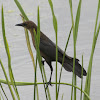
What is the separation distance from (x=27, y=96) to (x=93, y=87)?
0.75 meters

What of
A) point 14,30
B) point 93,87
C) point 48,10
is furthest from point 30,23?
point 48,10

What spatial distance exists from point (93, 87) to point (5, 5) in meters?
3.05

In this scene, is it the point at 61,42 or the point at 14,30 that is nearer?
the point at 61,42

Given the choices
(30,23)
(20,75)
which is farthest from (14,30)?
(30,23)

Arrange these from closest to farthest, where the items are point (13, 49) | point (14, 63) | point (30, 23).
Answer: point (30, 23) < point (14, 63) < point (13, 49)

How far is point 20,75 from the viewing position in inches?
156

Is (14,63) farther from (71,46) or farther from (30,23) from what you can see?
(30,23)

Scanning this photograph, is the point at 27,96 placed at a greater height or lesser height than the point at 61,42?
lesser

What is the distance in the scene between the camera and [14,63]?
4.24m

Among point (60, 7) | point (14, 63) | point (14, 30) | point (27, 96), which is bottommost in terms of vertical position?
point (27, 96)

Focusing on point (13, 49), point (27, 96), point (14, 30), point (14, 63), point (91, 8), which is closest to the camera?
point (27, 96)

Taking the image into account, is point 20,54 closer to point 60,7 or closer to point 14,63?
point 14,63

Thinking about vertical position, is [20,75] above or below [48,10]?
below

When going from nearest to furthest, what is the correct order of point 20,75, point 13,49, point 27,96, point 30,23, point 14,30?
1. point 30,23
2. point 27,96
3. point 20,75
4. point 13,49
5. point 14,30
